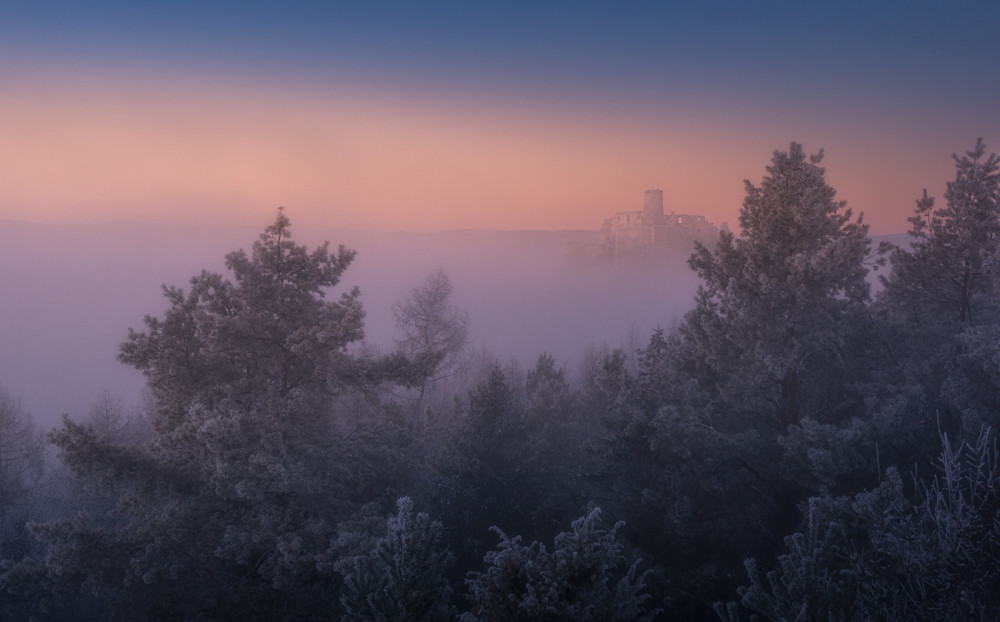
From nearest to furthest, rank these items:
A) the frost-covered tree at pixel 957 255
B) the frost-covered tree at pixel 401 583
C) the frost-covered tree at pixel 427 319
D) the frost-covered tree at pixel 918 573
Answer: the frost-covered tree at pixel 918 573
the frost-covered tree at pixel 401 583
the frost-covered tree at pixel 957 255
the frost-covered tree at pixel 427 319

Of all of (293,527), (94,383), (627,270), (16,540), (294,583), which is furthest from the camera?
(627,270)

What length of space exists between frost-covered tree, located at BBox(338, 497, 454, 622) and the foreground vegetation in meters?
0.04

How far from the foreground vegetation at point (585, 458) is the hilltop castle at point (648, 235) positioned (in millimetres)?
114279

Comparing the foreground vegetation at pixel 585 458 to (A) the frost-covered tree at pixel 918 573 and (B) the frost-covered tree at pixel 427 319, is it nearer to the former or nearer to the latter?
(A) the frost-covered tree at pixel 918 573

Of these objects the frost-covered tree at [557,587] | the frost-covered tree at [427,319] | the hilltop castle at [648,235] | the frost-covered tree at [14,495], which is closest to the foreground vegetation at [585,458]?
the frost-covered tree at [557,587]

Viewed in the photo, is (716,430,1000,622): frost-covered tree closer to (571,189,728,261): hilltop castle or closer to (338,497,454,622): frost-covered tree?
(338,497,454,622): frost-covered tree

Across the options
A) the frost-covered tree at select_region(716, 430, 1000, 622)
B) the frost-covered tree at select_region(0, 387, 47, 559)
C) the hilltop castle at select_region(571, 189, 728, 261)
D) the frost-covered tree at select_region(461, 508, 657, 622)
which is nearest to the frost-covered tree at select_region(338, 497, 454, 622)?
the frost-covered tree at select_region(461, 508, 657, 622)

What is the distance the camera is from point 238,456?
Result: 37.3 ft

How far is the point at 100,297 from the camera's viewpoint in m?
183

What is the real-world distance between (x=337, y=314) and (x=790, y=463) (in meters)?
12.2

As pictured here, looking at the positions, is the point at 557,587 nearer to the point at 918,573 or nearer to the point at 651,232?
the point at 918,573

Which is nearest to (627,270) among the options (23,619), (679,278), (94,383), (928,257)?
(679,278)

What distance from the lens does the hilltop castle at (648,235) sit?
139625mm

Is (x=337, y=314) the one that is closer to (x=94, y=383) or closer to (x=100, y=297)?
(x=94, y=383)
